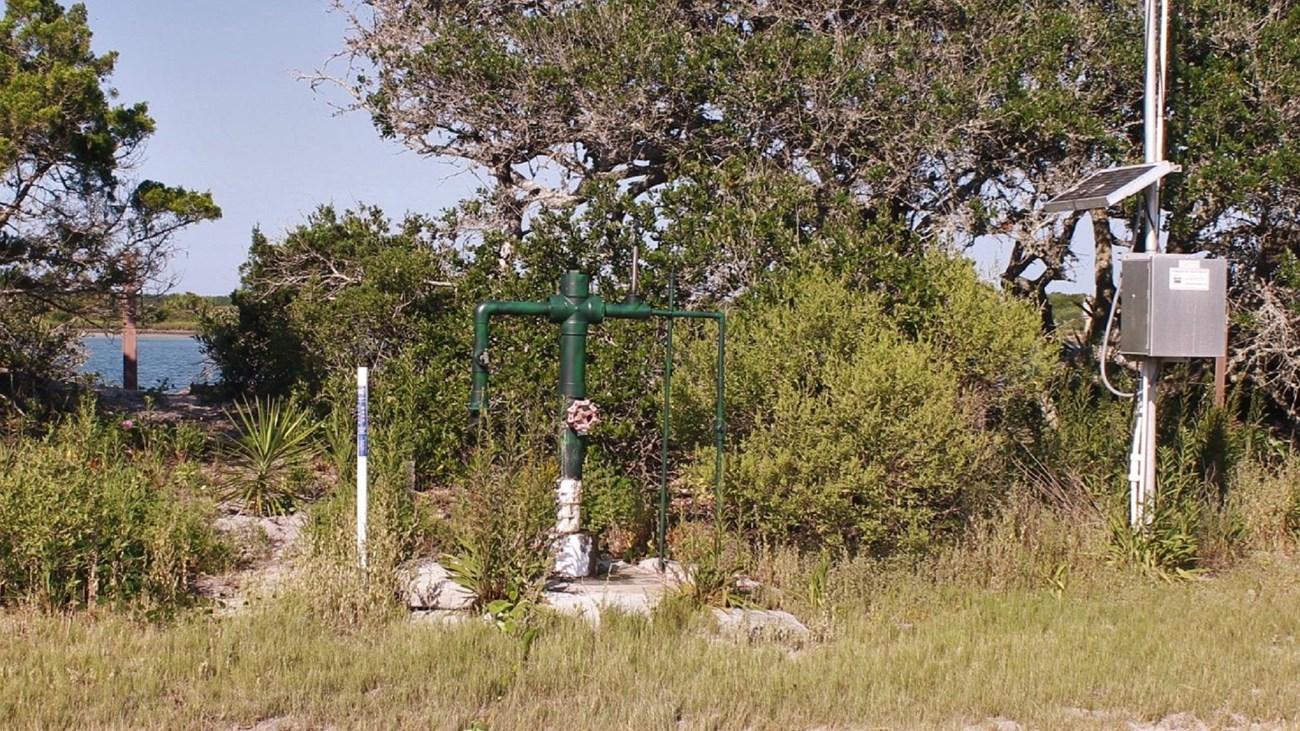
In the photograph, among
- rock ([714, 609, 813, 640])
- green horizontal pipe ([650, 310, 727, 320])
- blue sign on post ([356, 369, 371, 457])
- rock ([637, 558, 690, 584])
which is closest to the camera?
rock ([714, 609, 813, 640])

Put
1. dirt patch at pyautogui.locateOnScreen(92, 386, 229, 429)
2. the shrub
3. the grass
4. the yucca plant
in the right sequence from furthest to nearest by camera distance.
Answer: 1. dirt patch at pyautogui.locateOnScreen(92, 386, 229, 429)
2. the yucca plant
3. the shrub
4. the grass

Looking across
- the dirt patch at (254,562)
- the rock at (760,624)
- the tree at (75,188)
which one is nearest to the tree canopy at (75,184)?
the tree at (75,188)

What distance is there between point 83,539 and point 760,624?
13.2 feet

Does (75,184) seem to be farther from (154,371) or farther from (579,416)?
(154,371)

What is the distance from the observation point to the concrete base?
789cm

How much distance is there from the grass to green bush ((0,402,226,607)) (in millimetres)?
317

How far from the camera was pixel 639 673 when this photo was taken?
5758 mm

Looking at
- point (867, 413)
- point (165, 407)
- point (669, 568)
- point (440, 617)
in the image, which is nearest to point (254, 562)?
point (440, 617)

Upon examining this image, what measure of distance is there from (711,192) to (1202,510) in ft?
16.3

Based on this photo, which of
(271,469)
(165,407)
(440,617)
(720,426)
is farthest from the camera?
(165,407)

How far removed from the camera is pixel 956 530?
27.7 feet

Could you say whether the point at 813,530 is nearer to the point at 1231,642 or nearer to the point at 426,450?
the point at 1231,642

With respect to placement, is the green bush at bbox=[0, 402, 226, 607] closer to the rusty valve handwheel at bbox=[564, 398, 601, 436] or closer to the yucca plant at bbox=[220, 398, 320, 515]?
the yucca plant at bbox=[220, 398, 320, 515]

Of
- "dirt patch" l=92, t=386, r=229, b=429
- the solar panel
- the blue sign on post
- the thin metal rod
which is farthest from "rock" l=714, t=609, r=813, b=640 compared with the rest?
"dirt patch" l=92, t=386, r=229, b=429
